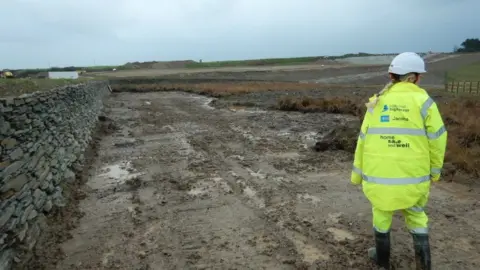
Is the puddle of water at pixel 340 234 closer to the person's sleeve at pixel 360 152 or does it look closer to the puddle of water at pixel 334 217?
the puddle of water at pixel 334 217

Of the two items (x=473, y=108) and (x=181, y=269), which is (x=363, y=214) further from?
(x=473, y=108)

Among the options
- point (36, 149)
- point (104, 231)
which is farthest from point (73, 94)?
point (104, 231)

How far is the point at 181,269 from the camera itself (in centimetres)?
448

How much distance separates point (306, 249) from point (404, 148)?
6.07ft

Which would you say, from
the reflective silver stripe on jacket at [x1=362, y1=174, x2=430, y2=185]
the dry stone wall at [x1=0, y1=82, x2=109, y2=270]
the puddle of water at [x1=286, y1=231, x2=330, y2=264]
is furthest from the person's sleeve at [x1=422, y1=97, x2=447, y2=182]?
the dry stone wall at [x1=0, y1=82, x2=109, y2=270]

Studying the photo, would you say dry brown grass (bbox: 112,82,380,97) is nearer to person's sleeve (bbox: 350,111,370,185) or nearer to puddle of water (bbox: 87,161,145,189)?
puddle of water (bbox: 87,161,145,189)

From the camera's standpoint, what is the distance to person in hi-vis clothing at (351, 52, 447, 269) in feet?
11.9

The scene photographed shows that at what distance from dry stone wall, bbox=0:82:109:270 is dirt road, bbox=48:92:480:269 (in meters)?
0.54

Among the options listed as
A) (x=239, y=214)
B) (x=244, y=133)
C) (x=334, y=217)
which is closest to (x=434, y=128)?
(x=334, y=217)

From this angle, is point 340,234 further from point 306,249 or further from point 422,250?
point 422,250

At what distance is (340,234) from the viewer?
5.21 m

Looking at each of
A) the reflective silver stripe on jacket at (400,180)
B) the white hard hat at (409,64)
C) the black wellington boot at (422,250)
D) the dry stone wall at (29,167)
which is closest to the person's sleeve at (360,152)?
the reflective silver stripe on jacket at (400,180)

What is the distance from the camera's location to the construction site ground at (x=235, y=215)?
184 inches

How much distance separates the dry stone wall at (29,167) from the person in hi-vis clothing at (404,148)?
3.87 m
